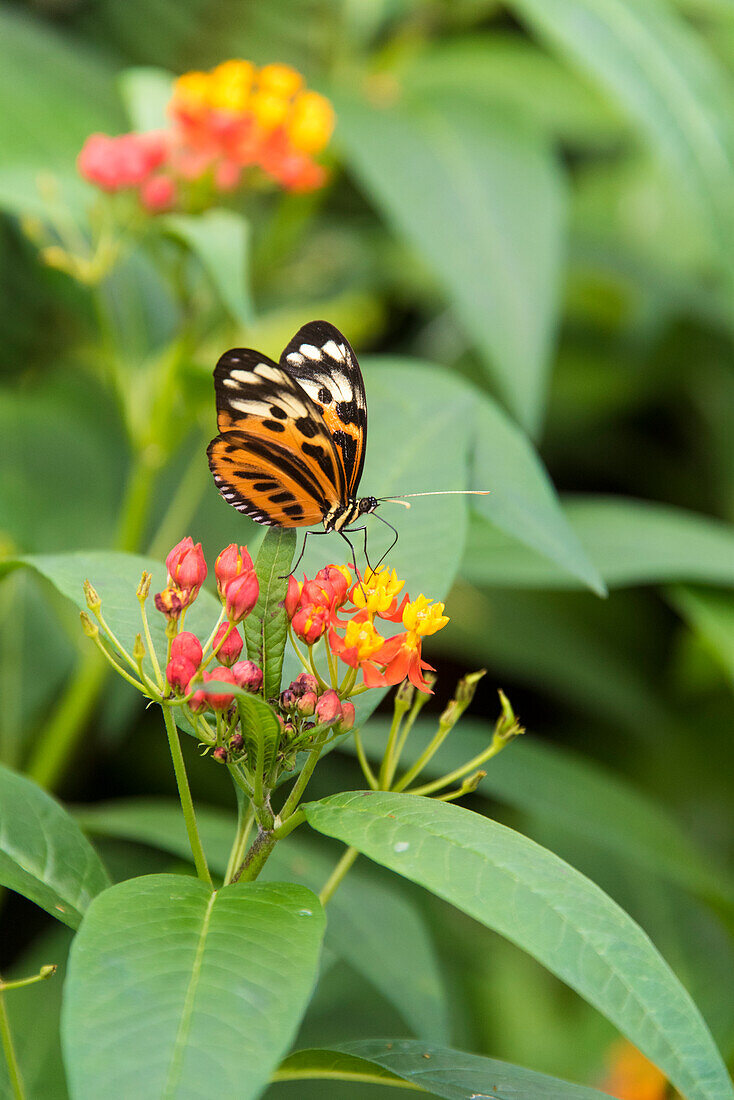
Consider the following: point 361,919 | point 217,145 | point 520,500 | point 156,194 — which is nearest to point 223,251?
point 156,194

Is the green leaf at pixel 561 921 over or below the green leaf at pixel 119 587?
below

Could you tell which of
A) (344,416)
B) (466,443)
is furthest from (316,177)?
(344,416)

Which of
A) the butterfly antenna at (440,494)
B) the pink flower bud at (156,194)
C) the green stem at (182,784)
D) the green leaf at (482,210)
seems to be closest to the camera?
the green stem at (182,784)

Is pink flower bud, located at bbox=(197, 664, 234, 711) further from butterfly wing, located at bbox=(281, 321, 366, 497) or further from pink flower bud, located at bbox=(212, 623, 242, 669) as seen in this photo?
butterfly wing, located at bbox=(281, 321, 366, 497)

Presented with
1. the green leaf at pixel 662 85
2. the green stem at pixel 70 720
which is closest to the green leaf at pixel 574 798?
the green stem at pixel 70 720

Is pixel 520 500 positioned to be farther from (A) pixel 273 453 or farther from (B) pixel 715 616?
(B) pixel 715 616

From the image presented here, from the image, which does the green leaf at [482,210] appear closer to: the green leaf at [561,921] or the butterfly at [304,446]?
the butterfly at [304,446]
